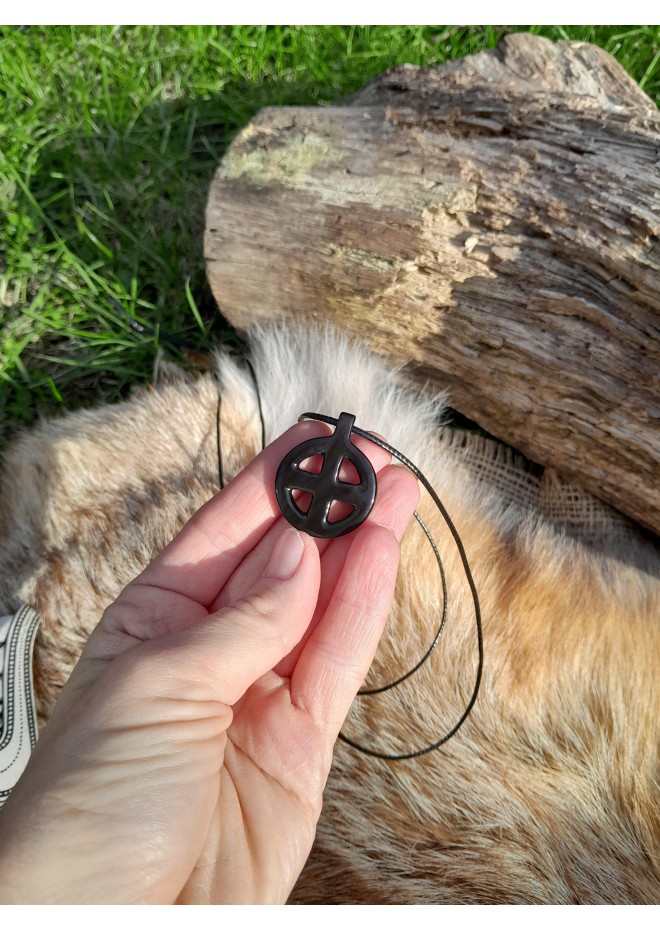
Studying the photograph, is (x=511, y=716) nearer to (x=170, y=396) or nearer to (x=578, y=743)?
(x=578, y=743)

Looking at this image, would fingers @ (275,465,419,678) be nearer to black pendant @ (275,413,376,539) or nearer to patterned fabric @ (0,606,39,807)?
black pendant @ (275,413,376,539)

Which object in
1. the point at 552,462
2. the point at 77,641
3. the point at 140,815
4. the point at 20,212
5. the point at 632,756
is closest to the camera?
the point at 140,815

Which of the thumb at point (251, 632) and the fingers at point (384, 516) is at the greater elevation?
the thumb at point (251, 632)

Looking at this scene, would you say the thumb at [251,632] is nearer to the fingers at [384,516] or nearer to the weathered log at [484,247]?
the fingers at [384,516]

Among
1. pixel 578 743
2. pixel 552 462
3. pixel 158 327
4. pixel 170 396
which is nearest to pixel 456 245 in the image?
pixel 552 462

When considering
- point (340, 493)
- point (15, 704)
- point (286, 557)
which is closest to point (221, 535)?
point (286, 557)

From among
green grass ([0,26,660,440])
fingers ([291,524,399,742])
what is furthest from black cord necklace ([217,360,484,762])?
green grass ([0,26,660,440])

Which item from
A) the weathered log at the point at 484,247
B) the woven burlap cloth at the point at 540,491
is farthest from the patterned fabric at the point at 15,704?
the woven burlap cloth at the point at 540,491
